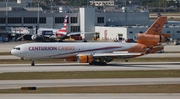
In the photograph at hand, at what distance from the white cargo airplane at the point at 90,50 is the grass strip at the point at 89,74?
9770 mm

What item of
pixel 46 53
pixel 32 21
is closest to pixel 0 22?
pixel 32 21

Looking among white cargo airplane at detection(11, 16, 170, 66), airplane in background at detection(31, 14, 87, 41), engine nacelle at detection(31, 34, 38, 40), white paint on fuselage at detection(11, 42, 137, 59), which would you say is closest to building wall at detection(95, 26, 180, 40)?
airplane in background at detection(31, 14, 87, 41)

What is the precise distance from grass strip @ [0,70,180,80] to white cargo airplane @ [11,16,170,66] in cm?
977

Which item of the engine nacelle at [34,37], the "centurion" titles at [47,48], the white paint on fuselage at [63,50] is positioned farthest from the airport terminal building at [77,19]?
the "centurion" titles at [47,48]

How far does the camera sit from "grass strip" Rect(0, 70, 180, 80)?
56.0 metres

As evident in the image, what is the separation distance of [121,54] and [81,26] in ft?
240

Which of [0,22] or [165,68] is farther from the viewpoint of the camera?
[0,22]

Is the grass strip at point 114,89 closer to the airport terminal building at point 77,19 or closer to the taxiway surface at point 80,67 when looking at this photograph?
the taxiway surface at point 80,67

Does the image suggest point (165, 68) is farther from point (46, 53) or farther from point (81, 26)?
point (81, 26)

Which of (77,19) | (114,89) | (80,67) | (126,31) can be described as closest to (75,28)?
(77,19)

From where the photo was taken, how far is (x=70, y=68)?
6588 centimetres

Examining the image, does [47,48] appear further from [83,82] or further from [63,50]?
[83,82]

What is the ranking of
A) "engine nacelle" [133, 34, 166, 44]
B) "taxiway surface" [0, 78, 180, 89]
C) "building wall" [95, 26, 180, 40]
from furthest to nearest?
1. "building wall" [95, 26, 180, 40]
2. "engine nacelle" [133, 34, 166, 44]
3. "taxiway surface" [0, 78, 180, 89]

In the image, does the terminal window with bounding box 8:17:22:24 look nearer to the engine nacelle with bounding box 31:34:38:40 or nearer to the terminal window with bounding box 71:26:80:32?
the terminal window with bounding box 71:26:80:32
